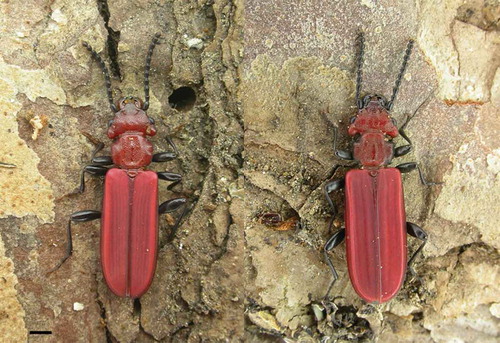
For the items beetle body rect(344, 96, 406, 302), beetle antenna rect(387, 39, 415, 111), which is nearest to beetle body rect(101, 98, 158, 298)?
beetle body rect(344, 96, 406, 302)

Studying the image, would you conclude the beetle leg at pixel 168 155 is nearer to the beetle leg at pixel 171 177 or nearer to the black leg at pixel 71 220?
the beetle leg at pixel 171 177

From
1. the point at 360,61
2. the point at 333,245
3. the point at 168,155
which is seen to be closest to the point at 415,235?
the point at 333,245

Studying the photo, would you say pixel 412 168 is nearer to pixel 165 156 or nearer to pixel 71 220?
pixel 165 156

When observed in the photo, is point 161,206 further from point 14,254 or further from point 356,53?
point 356,53

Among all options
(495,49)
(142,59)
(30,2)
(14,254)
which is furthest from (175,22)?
(495,49)

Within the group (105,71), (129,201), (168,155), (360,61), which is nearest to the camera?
(360,61)

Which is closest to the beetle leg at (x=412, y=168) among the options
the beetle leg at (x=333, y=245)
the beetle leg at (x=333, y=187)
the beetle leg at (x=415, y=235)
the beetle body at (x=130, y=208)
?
the beetle leg at (x=415, y=235)

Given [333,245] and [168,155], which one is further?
[168,155]
